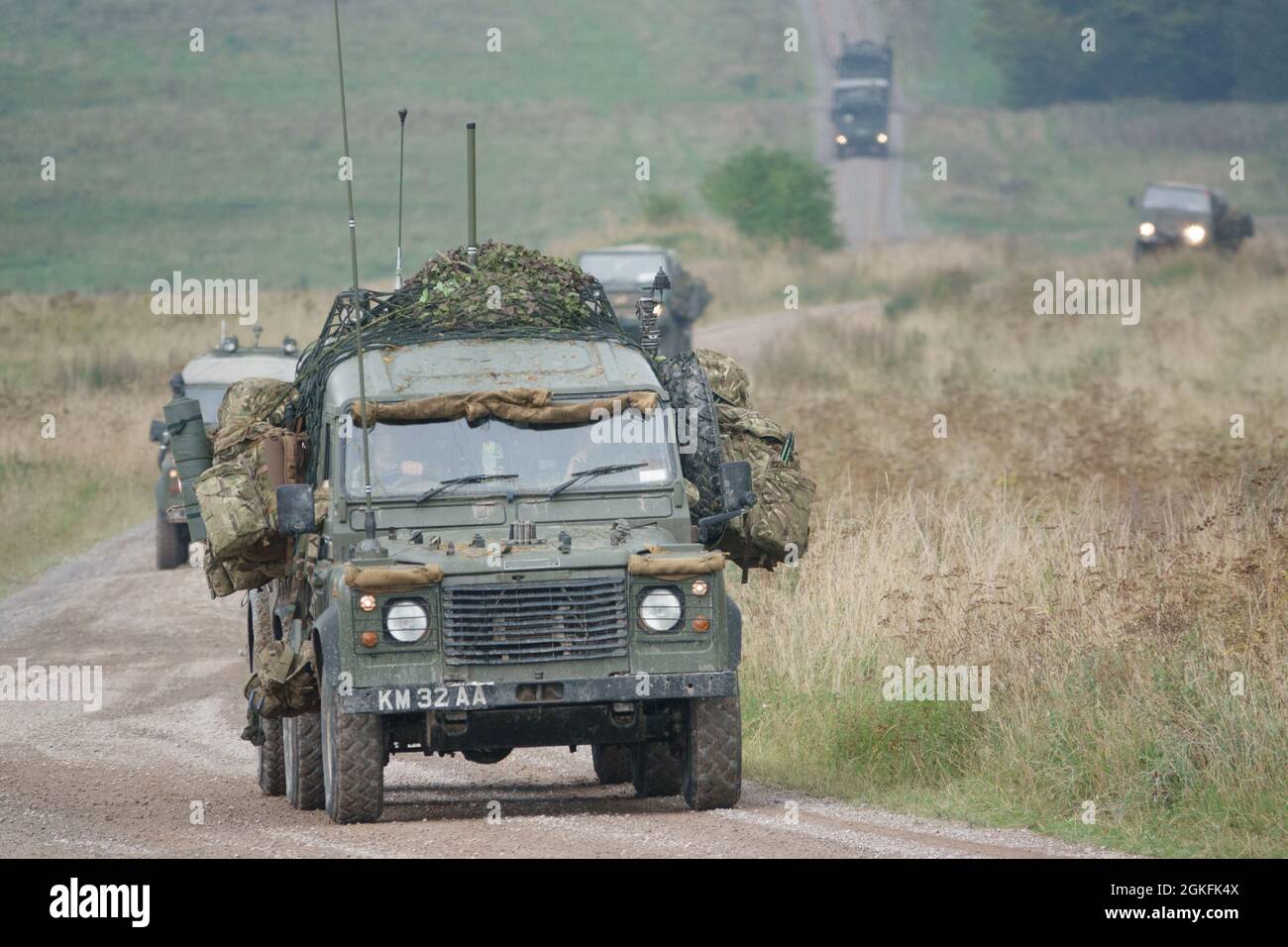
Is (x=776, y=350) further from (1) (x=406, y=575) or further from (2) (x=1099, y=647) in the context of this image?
(1) (x=406, y=575)

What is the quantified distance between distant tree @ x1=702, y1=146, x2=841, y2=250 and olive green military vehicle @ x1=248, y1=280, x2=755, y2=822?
51088mm

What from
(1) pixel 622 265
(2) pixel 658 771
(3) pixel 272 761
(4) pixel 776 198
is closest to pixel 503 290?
(2) pixel 658 771

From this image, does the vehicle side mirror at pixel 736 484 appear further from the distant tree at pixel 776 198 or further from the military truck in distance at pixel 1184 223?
the distant tree at pixel 776 198

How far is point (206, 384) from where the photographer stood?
21.4m

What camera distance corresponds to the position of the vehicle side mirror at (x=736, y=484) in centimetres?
1006

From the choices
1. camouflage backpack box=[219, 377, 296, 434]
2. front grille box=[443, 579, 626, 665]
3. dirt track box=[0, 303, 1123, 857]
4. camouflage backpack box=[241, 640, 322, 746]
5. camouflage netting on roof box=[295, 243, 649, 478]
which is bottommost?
dirt track box=[0, 303, 1123, 857]

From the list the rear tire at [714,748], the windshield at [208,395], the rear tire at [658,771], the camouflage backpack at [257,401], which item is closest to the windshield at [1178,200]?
the windshield at [208,395]

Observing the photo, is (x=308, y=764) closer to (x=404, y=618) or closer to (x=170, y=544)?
(x=404, y=618)

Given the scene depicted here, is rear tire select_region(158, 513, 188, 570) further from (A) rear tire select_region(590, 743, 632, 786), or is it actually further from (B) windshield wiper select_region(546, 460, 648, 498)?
(B) windshield wiper select_region(546, 460, 648, 498)

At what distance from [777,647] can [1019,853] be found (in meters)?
4.25

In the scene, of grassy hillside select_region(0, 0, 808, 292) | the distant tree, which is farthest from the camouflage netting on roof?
grassy hillside select_region(0, 0, 808, 292)

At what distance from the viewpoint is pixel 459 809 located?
34.6ft

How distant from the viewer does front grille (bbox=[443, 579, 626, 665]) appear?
933 cm

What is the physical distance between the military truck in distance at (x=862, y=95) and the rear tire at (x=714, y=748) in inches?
2683
